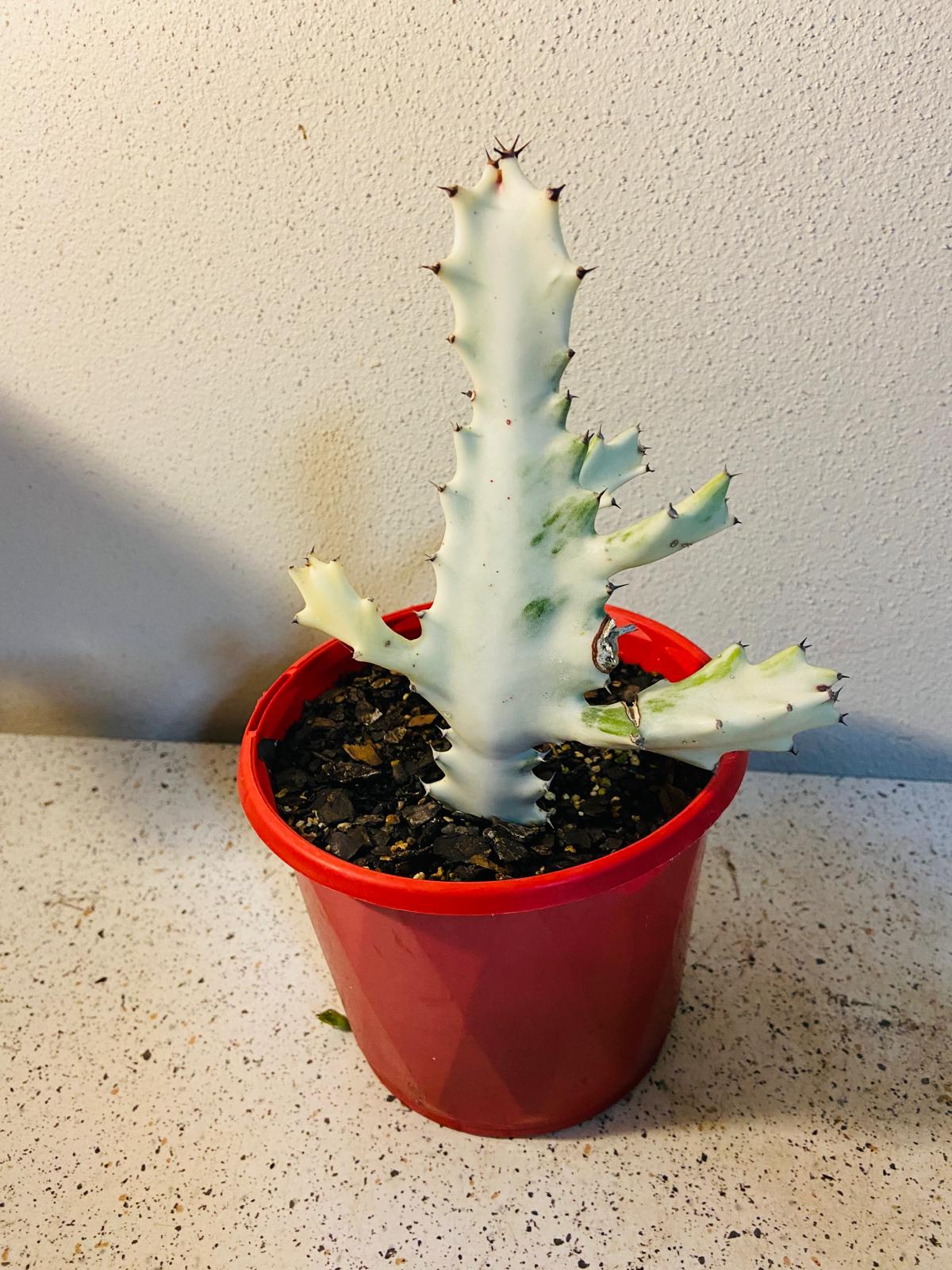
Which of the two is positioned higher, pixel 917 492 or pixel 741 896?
pixel 917 492

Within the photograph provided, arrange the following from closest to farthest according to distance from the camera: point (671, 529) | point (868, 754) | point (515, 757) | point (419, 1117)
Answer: point (671, 529) < point (515, 757) < point (419, 1117) < point (868, 754)

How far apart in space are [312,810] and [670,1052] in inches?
15.2

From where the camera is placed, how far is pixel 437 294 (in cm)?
90

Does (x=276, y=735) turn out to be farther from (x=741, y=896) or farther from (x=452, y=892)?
(x=741, y=896)

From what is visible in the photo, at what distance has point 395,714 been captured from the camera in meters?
0.83

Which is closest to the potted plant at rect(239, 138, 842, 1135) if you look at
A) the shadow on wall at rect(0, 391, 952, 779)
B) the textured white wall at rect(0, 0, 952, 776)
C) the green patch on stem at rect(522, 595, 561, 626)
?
the green patch on stem at rect(522, 595, 561, 626)

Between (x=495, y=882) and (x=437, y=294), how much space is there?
56 centimetres

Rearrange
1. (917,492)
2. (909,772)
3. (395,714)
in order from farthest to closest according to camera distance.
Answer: (909,772)
(917,492)
(395,714)

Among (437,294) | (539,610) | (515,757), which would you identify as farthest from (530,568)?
(437,294)

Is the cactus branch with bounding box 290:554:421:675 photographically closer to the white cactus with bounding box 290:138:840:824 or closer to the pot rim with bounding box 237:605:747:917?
the white cactus with bounding box 290:138:840:824

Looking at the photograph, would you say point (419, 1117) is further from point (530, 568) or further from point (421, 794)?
point (530, 568)

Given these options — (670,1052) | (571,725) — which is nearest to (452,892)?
(571,725)

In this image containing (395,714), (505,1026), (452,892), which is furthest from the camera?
(395,714)

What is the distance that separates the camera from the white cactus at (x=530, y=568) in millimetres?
540
